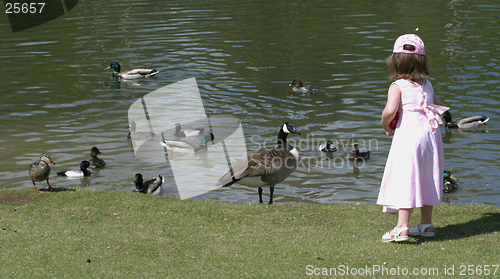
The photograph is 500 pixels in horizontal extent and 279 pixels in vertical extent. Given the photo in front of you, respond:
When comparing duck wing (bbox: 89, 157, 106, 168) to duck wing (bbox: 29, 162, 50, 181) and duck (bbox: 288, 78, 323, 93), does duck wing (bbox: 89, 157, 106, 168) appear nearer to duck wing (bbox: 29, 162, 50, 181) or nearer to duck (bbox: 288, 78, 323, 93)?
duck wing (bbox: 29, 162, 50, 181)

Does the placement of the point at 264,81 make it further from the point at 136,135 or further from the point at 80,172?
the point at 80,172

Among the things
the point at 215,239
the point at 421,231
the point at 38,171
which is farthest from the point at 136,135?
the point at 421,231

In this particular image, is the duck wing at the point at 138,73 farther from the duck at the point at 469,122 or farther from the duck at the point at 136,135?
the duck at the point at 469,122

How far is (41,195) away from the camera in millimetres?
9781

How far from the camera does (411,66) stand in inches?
258

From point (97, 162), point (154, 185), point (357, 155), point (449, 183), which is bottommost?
point (449, 183)

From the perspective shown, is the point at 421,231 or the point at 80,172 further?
the point at 80,172

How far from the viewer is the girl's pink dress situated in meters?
6.55

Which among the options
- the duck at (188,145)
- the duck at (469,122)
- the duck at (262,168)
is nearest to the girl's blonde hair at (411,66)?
the duck at (262,168)

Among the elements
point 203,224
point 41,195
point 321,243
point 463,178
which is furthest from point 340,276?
point 463,178

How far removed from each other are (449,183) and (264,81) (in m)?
11.9

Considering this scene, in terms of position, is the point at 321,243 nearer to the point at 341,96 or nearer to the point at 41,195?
the point at 41,195

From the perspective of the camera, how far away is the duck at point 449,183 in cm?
1199

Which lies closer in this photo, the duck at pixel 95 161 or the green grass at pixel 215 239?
the green grass at pixel 215 239
